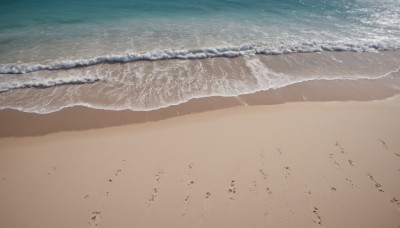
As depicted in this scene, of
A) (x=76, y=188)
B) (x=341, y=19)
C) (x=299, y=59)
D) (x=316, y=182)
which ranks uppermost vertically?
(x=341, y=19)

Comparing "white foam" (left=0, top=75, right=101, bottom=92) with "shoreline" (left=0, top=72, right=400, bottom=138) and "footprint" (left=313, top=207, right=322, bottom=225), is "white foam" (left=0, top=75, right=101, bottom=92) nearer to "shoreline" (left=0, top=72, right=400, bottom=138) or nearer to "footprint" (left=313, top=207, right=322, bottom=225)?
"shoreline" (left=0, top=72, right=400, bottom=138)

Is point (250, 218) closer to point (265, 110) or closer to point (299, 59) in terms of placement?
point (265, 110)

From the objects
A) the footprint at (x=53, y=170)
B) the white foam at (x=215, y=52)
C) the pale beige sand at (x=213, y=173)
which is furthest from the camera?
the white foam at (x=215, y=52)

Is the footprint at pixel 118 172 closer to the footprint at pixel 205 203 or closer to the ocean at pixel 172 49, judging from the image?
the footprint at pixel 205 203

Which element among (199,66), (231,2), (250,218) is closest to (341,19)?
(231,2)

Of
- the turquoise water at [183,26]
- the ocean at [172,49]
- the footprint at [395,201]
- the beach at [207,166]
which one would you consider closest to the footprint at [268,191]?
the beach at [207,166]
